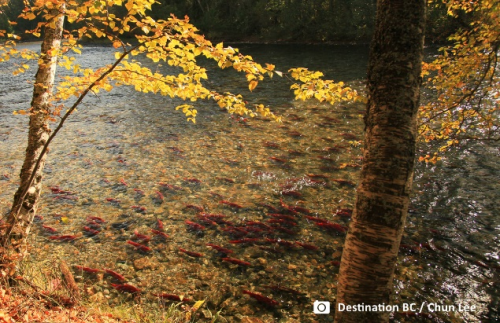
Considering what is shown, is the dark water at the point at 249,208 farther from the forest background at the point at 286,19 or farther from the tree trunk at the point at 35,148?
the forest background at the point at 286,19

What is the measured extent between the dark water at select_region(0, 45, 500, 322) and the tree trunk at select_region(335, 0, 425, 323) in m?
3.28

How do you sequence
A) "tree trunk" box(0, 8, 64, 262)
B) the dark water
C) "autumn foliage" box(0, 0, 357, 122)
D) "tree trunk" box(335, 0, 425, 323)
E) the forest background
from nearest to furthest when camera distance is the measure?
"tree trunk" box(335, 0, 425, 323), "autumn foliage" box(0, 0, 357, 122), "tree trunk" box(0, 8, 64, 262), the dark water, the forest background

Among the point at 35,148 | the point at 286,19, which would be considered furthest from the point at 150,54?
the point at 286,19

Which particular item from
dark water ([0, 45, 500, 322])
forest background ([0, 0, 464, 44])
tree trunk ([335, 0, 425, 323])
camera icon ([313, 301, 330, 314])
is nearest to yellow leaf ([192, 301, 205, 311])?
dark water ([0, 45, 500, 322])

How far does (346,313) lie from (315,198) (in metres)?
6.87

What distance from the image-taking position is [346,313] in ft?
10.0

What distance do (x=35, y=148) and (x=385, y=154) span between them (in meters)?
5.16

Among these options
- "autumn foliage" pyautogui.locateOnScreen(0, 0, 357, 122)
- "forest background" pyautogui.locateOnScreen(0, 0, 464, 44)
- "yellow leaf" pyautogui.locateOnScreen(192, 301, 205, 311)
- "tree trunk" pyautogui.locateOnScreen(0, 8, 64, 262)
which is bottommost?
"yellow leaf" pyautogui.locateOnScreen(192, 301, 205, 311)

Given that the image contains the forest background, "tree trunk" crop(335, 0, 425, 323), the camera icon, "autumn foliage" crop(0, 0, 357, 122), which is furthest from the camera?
the forest background

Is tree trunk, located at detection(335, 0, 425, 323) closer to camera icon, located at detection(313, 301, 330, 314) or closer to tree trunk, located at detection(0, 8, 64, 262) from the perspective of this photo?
camera icon, located at detection(313, 301, 330, 314)

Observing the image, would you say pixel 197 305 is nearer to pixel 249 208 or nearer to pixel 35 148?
pixel 35 148

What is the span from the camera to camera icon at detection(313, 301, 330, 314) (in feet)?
19.4

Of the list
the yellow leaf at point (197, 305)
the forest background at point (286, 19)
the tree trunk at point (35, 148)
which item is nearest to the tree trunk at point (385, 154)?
the yellow leaf at point (197, 305)

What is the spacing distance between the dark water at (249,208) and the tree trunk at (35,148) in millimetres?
930
